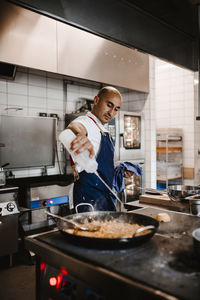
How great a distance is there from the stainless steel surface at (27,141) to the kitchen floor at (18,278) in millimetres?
1160

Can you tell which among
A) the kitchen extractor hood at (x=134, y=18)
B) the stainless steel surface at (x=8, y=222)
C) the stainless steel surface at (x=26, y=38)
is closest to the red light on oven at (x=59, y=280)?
the kitchen extractor hood at (x=134, y=18)

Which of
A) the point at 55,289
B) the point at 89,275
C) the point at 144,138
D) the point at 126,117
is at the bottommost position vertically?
the point at 55,289

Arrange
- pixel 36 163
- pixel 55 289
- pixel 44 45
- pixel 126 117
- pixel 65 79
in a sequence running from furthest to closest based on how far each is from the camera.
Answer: pixel 126 117, pixel 65 79, pixel 36 163, pixel 44 45, pixel 55 289

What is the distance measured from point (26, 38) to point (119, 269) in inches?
118

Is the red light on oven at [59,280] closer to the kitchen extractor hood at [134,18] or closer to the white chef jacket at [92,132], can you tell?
the white chef jacket at [92,132]

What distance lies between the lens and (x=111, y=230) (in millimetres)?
1241

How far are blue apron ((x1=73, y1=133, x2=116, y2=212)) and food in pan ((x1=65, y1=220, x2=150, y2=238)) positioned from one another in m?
0.62

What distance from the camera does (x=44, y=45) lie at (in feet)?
11.0

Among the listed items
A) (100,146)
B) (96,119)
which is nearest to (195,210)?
(100,146)

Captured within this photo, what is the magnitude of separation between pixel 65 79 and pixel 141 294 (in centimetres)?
377

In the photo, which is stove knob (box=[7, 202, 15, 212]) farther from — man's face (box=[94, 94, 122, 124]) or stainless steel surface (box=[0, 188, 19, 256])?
man's face (box=[94, 94, 122, 124])

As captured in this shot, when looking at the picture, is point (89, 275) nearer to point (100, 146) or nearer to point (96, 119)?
point (100, 146)

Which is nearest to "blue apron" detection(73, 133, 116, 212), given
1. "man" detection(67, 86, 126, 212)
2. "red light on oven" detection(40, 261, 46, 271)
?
"man" detection(67, 86, 126, 212)

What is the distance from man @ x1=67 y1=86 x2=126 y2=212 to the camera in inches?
78.2
